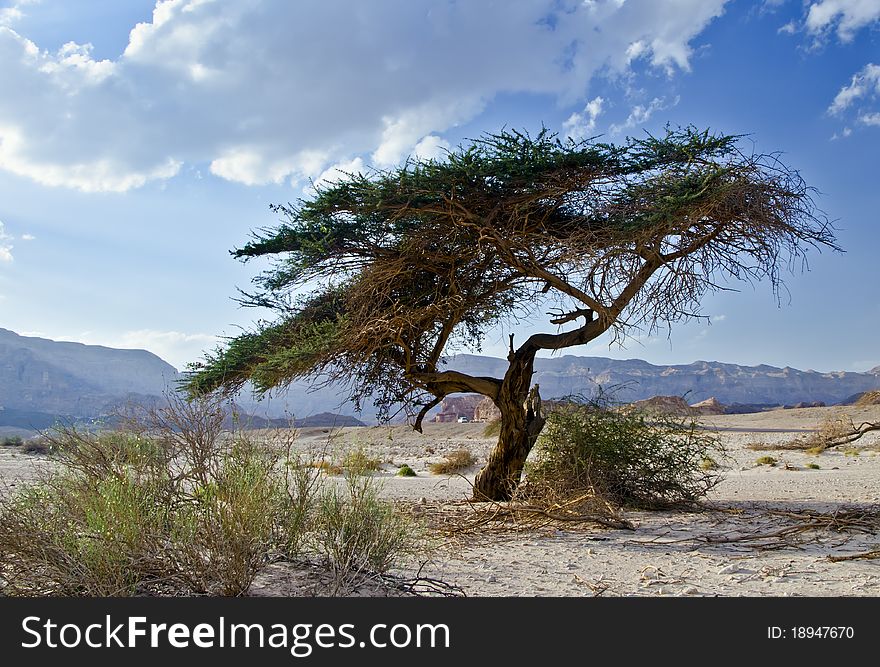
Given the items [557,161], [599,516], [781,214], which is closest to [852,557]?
[599,516]

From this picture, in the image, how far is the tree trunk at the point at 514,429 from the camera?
36.4 feet

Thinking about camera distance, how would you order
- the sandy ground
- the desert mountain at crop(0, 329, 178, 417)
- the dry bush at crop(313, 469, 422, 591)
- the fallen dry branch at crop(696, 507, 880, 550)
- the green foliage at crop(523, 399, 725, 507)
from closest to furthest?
the dry bush at crop(313, 469, 422, 591) < the sandy ground < the fallen dry branch at crop(696, 507, 880, 550) < the green foliage at crop(523, 399, 725, 507) < the desert mountain at crop(0, 329, 178, 417)

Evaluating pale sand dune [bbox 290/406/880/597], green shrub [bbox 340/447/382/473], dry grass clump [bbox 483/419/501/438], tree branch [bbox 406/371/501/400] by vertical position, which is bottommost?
pale sand dune [bbox 290/406/880/597]

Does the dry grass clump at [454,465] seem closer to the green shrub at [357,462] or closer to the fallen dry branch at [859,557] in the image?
the fallen dry branch at [859,557]

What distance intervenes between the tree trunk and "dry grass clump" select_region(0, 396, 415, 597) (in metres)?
5.02

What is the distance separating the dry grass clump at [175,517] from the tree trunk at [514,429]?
502 cm

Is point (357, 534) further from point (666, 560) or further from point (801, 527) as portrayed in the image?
point (801, 527)

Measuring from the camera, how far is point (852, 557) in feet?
21.7

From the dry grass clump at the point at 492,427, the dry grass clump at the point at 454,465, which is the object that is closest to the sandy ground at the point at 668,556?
the dry grass clump at the point at 454,465

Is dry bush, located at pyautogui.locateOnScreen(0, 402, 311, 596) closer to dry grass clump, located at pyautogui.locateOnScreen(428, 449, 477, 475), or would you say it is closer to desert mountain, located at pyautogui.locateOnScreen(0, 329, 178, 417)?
dry grass clump, located at pyautogui.locateOnScreen(428, 449, 477, 475)

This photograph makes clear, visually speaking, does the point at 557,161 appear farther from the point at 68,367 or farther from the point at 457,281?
the point at 68,367

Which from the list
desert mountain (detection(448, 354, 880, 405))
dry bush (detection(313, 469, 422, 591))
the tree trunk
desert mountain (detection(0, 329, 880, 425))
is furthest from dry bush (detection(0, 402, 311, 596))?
desert mountain (detection(448, 354, 880, 405))

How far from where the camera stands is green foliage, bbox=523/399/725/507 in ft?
34.1

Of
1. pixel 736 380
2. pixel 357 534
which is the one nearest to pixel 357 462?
pixel 357 534
